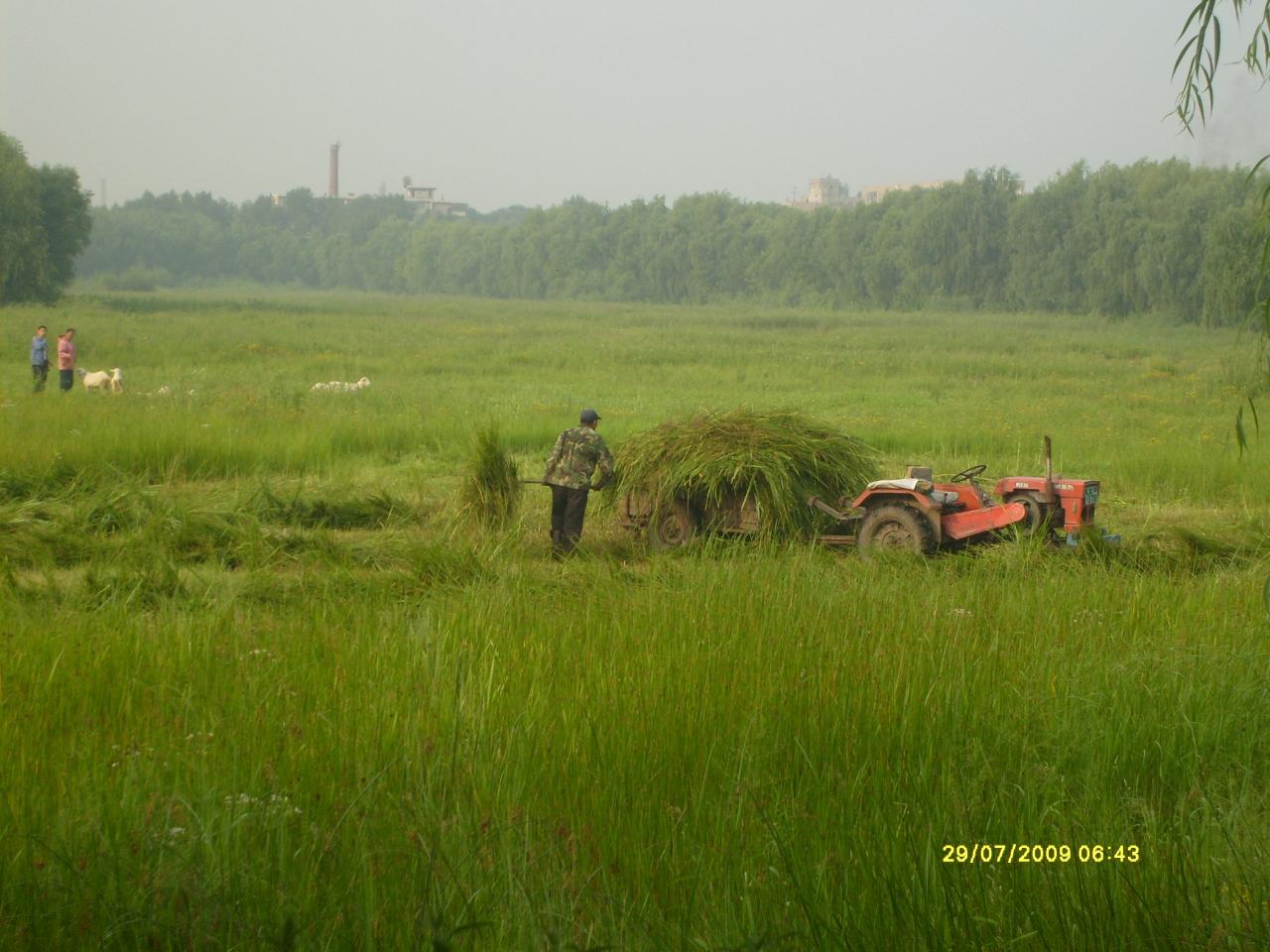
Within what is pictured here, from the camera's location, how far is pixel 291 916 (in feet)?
11.1

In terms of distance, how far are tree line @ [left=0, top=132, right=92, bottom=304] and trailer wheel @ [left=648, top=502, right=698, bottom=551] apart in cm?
4971

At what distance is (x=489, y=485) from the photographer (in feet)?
37.6

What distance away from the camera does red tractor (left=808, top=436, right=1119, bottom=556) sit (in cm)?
1004

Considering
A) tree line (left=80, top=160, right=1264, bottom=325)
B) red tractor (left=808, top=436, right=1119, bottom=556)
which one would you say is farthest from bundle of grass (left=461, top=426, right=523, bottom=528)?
tree line (left=80, top=160, right=1264, bottom=325)

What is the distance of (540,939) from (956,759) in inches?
85.4

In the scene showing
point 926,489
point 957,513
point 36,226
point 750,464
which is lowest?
point 957,513

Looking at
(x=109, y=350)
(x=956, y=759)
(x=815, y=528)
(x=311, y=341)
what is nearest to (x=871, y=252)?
(x=311, y=341)

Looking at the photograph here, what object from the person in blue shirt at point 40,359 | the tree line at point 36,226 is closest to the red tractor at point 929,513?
the person in blue shirt at point 40,359

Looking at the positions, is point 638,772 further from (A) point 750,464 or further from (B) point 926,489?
(B) point 926,489

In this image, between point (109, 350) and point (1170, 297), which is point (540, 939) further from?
point (1170, 297)

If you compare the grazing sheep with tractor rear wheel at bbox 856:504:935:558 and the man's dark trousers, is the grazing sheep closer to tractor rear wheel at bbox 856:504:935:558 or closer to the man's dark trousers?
the man's dark trousers

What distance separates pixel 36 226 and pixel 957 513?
54925 millimetres

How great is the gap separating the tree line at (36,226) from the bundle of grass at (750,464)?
162 feet

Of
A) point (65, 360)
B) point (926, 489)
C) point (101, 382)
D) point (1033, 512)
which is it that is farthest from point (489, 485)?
point (65, 360)
